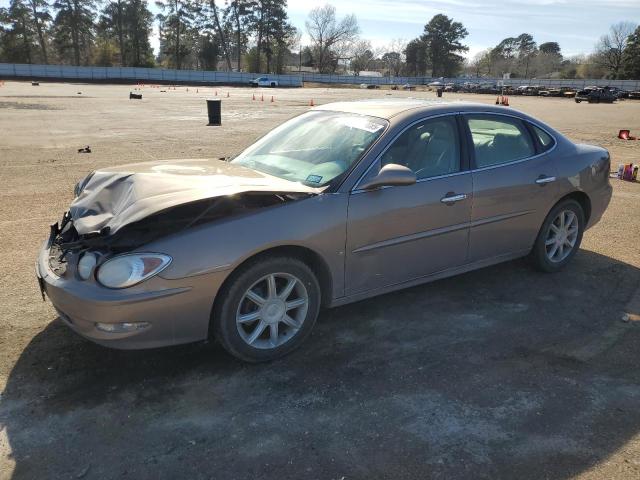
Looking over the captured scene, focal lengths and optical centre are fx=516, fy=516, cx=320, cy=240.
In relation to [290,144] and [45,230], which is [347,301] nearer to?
[290,144]

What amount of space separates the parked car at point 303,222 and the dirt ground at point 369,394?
1.06 ft

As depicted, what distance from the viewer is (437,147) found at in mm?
4121

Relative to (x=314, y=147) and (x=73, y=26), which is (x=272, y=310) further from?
(x=73, y=26)

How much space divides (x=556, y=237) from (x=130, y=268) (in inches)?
157

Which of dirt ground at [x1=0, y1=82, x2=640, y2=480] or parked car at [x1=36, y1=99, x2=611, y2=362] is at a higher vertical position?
parked car at [x1=36, y1=99, x2=611, y2=362]

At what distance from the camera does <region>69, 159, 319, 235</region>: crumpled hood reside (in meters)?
3.21

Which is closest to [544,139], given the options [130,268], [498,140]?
[498,140]

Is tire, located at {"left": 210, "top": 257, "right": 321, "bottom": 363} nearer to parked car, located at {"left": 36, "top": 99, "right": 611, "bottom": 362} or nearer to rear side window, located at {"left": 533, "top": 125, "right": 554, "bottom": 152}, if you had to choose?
parked car, located at {"left": 36, "top": 99, "right": 611, "bottom": 362}

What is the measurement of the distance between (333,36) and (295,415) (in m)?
123

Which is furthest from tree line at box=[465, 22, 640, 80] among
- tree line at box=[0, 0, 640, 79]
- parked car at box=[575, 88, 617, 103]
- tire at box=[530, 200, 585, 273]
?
tire at box=[530, 200, 585, 273]

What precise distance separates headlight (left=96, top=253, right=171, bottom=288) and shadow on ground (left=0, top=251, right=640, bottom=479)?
2.26ft

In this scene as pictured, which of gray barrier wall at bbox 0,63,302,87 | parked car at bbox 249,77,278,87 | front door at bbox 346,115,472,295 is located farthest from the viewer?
parked car at bbox 249,77,278,87

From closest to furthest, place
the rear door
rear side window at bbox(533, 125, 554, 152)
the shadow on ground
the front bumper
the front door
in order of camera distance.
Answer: the shadow on ground
the front bumper
the front door
the rear door
rear side window at bbox(533, 125, 554, 152)

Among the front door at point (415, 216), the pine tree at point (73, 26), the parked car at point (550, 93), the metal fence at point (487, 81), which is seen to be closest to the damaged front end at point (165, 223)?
the front door at point (415, 216)
